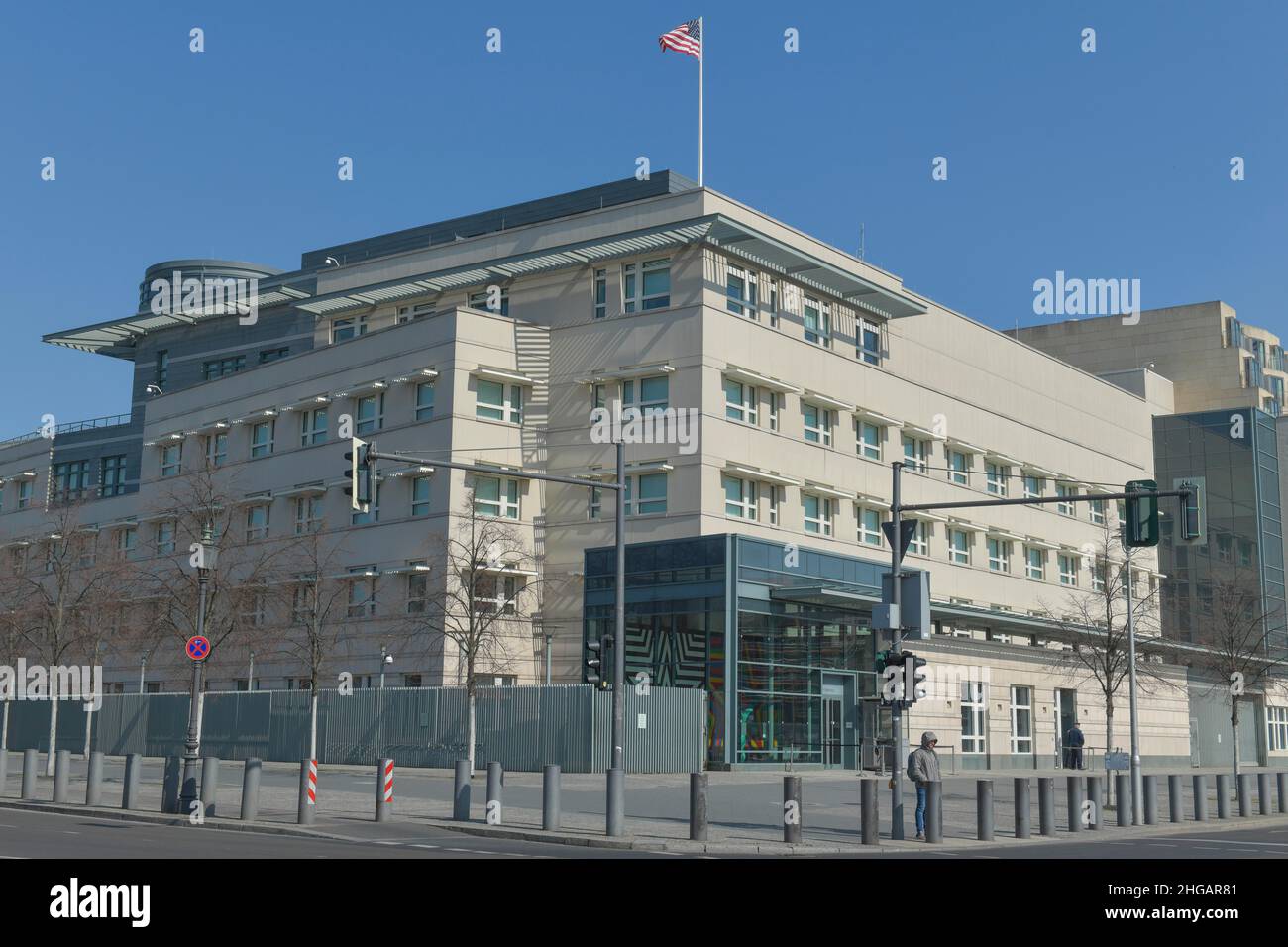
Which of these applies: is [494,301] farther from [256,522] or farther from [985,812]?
[985,812]

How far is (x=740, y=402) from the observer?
2010 inches

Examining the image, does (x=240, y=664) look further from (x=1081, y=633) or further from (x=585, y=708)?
(x=1081, y=633)

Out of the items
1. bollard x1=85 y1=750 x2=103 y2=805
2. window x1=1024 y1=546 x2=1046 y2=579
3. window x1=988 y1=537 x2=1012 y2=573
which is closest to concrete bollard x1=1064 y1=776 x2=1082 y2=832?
bollard x1=85 y1=750 x2=103 y2=805

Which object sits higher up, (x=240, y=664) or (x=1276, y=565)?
(x=1276, y=565)

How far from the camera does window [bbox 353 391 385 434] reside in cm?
5492

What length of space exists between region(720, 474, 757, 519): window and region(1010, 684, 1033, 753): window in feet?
46.0

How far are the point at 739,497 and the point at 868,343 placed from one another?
1169 centimetres

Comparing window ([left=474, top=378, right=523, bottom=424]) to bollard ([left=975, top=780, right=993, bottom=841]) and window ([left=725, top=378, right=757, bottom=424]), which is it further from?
bollard ([left=975, top=780, right=993, bottom=841])

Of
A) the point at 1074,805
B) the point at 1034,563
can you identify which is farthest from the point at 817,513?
the point at 1074,805

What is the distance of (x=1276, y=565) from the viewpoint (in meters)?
79.9

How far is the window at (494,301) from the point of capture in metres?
56.2

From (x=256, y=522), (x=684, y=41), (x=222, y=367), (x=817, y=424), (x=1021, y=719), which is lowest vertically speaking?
(x=1021, y=719)
